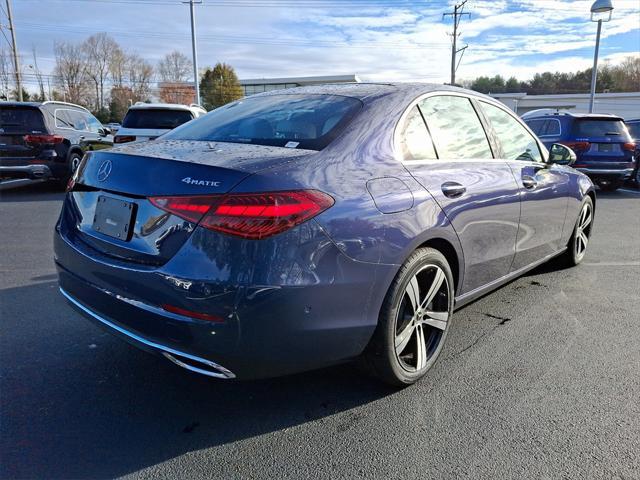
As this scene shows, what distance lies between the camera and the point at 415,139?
9.25 feet

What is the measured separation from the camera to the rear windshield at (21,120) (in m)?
9.45

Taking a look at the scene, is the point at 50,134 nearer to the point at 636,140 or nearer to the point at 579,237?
the point at 579,237

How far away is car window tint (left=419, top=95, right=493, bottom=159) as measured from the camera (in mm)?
3018

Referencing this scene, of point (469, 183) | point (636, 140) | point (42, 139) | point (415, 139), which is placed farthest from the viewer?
point (636, 140)

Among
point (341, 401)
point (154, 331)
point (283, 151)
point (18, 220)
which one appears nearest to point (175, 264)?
point (154, 331)

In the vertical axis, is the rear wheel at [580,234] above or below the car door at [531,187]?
below

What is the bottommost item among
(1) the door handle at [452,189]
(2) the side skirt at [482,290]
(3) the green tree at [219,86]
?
(2) the side skirt at [482,290]

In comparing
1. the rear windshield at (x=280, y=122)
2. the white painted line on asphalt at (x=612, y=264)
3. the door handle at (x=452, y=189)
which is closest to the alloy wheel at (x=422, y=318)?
the door handle at (x=452, y=189)

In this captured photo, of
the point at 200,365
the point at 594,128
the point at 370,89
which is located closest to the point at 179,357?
the point at 200,365

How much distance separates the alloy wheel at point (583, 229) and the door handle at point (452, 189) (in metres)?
2.61

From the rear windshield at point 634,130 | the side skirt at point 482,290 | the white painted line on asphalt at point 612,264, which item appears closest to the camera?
the side skirt at point 482,290

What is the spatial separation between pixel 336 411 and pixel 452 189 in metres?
1.40

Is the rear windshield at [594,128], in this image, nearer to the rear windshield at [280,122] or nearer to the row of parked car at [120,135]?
the row of parked car at [120,135]

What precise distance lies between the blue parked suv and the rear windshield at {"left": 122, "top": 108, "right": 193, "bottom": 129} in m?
7.96
